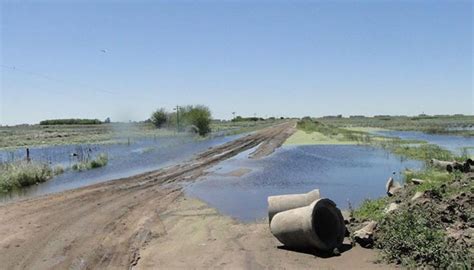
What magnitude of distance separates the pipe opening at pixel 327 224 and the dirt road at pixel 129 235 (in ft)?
2.83

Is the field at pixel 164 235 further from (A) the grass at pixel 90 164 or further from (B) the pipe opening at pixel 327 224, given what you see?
(A) the grass at pixel 90 164

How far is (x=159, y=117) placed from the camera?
10762 cm

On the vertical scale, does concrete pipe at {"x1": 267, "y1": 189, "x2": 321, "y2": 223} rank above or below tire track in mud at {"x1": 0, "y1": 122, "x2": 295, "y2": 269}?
above

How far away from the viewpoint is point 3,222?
48.8ft

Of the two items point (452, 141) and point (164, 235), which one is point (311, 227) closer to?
point (164, 235)

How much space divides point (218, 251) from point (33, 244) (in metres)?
4.81

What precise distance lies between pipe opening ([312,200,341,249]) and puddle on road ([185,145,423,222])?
3.42 metres

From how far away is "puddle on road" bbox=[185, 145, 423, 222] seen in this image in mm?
17953

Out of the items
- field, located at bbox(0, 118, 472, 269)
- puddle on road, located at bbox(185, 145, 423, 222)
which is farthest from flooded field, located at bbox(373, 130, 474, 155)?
field, located at bbox(0, 118, 472, 269)

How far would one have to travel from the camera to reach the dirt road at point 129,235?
10406mm

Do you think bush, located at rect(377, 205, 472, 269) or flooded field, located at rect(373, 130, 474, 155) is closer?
bush, located at rect(377, 205, 472, 269)

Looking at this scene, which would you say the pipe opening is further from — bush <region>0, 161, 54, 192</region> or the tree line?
the tree line

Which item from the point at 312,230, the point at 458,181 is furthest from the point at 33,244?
the point at 458,181

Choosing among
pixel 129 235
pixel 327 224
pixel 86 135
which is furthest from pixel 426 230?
pixel 86 135
